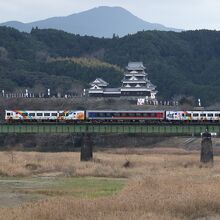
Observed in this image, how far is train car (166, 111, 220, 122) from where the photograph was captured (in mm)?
88956

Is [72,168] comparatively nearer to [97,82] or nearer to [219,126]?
[219,126]

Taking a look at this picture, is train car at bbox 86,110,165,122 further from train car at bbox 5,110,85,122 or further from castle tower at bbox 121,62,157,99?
castle tower at bbox 121,62,157,99

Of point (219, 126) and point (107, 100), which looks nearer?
point (219, 126)

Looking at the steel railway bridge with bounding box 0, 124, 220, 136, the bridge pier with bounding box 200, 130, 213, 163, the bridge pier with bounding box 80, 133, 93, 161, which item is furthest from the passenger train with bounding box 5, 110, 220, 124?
the bridge pier with bounding box 200, 130, 213, 163

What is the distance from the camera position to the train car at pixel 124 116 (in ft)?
300

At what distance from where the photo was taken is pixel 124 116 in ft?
301

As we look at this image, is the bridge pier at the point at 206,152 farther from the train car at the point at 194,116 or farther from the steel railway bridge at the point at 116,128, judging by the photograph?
the train car at the point at 194,116

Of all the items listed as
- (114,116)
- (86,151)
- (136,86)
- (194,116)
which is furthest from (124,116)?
(136,86)

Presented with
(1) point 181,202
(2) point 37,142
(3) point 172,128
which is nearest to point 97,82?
(2) point 37,142

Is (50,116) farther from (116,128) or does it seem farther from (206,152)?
(206,152)

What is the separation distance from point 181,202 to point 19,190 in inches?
607

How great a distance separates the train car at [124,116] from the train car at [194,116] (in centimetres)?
139

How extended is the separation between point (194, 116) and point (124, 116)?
9.54 m

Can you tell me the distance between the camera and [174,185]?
46062 mm
